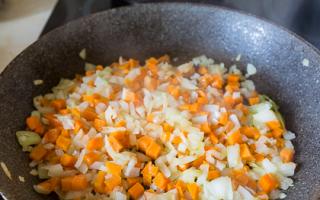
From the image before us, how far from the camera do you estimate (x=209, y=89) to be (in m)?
1.44

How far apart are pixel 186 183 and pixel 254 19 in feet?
2.10

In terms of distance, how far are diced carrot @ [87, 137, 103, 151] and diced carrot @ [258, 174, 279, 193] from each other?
0.47 meters

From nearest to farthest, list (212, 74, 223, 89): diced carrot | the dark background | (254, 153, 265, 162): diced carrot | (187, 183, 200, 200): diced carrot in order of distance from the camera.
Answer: (187, 183, 200, 200): diced carrot → (254, 153, 265, 162): diced carrot → (212, 74, 223, 89): diced carrot → the dark background

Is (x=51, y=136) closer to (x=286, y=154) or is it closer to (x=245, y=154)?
(x=245, y=154)

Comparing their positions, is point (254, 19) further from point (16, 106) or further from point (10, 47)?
point (10, 47)

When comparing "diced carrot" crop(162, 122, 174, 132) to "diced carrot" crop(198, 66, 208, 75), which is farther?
"diced carrot" crop(198, 66, 208, 75)

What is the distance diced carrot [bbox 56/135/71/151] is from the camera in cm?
125

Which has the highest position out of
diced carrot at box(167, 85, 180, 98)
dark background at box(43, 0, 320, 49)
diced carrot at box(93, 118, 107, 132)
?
dark background at box(43, 0, 320, 49)

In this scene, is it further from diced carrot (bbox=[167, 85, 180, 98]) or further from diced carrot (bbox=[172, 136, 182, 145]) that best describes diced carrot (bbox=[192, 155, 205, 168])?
diced carrot (bbox=[167, 85, 180, 98])

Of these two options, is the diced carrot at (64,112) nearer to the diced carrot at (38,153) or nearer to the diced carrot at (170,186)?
the diced carrot at (38,153)

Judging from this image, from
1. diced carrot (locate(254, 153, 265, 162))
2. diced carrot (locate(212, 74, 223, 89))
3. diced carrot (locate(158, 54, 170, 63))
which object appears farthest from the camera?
diced carrot (locate(158, 54, 170, 63))

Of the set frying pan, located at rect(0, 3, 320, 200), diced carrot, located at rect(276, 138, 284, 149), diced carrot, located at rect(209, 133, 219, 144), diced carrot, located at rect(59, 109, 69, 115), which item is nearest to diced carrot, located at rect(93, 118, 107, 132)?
diced carrot, located at rect(59, 109, 69, 115)

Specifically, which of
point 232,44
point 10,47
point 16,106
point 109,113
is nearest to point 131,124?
point 109,113

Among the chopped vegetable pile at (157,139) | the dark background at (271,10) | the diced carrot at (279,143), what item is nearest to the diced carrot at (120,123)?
the chopped vegetable pile at (157,139)
